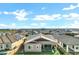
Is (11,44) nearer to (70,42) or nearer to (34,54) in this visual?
(34,54)

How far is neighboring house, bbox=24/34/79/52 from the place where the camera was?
1696mm

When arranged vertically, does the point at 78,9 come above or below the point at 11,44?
above

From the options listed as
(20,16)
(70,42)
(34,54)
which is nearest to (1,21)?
(20,16)

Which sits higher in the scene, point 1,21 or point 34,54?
point 1,21

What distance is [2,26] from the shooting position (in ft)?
5.59

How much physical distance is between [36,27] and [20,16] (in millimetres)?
197

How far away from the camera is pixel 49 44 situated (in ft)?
5.62

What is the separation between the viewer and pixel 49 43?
1716mm

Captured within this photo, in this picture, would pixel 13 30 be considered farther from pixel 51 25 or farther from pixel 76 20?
pixel 76 20

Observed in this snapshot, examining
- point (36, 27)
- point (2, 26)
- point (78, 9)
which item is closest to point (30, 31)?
point (36, 27)

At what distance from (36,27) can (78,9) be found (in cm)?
46

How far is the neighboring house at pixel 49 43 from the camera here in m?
1.70

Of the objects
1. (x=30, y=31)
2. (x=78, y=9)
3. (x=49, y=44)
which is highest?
(x=78, y=9)
